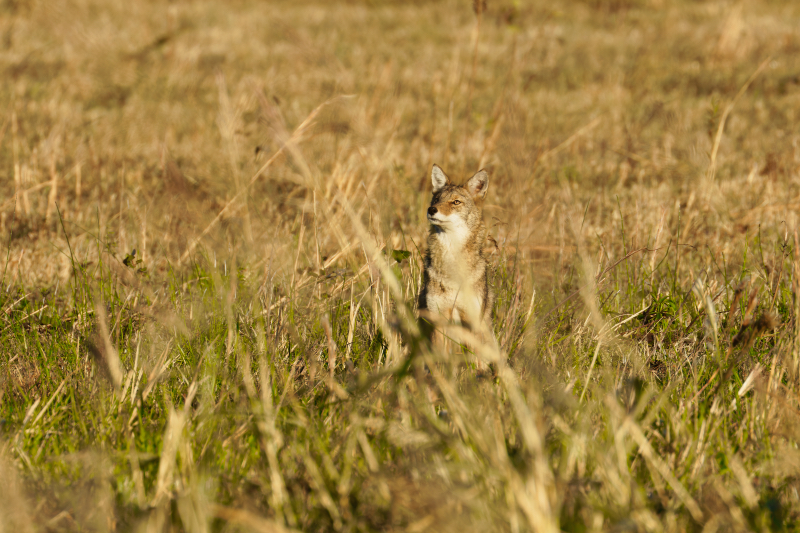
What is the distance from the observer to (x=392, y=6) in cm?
2130

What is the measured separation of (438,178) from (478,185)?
34cm

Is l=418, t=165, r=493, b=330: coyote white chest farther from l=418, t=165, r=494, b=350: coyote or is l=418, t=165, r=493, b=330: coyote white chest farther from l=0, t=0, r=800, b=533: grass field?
l=0, t=0, r=800, b=533: grass field

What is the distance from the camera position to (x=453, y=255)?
361 cm

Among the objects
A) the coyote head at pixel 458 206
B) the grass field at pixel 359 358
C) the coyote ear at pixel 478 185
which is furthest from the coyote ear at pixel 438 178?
the grass field at pixel 359 358

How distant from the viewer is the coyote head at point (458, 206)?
3.76 metres

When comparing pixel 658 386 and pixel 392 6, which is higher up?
pixel 392 6

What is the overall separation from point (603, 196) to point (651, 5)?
1584cm

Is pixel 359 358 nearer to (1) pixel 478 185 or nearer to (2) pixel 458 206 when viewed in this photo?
(2) pixel 458 206

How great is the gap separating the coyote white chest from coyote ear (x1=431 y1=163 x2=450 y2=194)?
239mm

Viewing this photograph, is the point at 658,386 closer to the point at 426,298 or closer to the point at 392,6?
the point at 426,298

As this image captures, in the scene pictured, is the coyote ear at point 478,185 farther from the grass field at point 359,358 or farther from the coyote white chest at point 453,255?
the grass field at point 359,358

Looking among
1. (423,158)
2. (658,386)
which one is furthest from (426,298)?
(423,158)

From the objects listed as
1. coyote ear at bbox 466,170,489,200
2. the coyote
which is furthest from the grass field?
coyote ear at bbox 466,170,489,200

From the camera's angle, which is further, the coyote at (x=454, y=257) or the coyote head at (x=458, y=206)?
the coyote head at (x=458, y=206)
